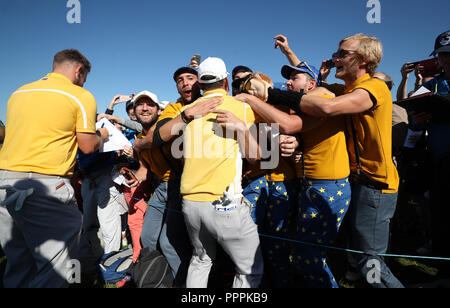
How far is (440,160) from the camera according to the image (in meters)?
2.90

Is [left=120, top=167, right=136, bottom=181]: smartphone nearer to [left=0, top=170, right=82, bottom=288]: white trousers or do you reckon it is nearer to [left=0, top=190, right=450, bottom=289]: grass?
[left=0, top=170, right=82, bottom=288]: white trousers

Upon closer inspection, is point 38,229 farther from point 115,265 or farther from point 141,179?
point 115,265

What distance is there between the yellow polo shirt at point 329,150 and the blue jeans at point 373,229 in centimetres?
29

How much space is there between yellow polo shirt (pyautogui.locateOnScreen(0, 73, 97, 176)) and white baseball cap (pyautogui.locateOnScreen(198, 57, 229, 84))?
1.26 metres

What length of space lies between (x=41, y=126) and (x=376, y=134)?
3.10m

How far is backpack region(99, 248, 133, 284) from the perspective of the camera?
138 inches

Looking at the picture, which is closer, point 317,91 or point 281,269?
point 317,91

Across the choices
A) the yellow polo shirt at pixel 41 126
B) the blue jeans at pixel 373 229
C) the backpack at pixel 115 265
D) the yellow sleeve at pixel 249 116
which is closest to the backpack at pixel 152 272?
the backpack at pixel 115 265

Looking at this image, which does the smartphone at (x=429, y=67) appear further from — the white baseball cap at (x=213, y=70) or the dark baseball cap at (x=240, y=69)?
the white baseball cap at (x=213, y=70)

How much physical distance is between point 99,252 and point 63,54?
354 centimetres

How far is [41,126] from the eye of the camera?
2266 millimetres

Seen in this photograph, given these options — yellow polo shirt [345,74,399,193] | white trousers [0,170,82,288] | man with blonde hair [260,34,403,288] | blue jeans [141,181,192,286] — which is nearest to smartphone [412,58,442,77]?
man with blonde hair [260,34,403,288]

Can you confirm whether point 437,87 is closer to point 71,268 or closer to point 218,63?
point 218,63
